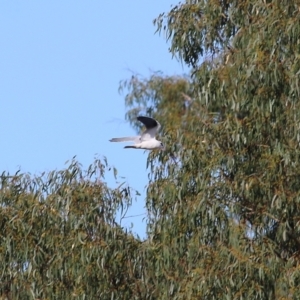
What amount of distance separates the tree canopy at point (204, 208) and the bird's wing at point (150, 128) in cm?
108

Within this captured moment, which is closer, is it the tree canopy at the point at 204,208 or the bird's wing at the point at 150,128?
the tree canopy at the point at 204,208

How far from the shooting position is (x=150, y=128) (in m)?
12.8

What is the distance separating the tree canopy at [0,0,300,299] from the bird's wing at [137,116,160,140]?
1084 millimetres

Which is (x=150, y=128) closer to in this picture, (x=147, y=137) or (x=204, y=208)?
(x=147, y=137)

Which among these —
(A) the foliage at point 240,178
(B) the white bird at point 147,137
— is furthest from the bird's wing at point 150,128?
(A) the foliage at point 240,178

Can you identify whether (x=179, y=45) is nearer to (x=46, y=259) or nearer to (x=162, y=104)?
(x=46, y=259)

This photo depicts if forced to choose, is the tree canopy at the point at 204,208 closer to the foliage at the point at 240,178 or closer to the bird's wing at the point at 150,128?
the foliage at the point at 240,178

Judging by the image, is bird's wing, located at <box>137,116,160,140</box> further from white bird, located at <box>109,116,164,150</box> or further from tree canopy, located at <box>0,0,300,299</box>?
tree canopy, located at <box>0,0,300,299</box>

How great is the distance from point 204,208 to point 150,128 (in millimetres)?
2188

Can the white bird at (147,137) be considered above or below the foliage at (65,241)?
above

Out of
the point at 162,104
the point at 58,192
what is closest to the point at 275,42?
the point at 58,192

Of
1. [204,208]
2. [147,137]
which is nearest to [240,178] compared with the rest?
[204,208]

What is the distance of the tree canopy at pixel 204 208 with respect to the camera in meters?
10.5

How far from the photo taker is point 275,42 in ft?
36.5
